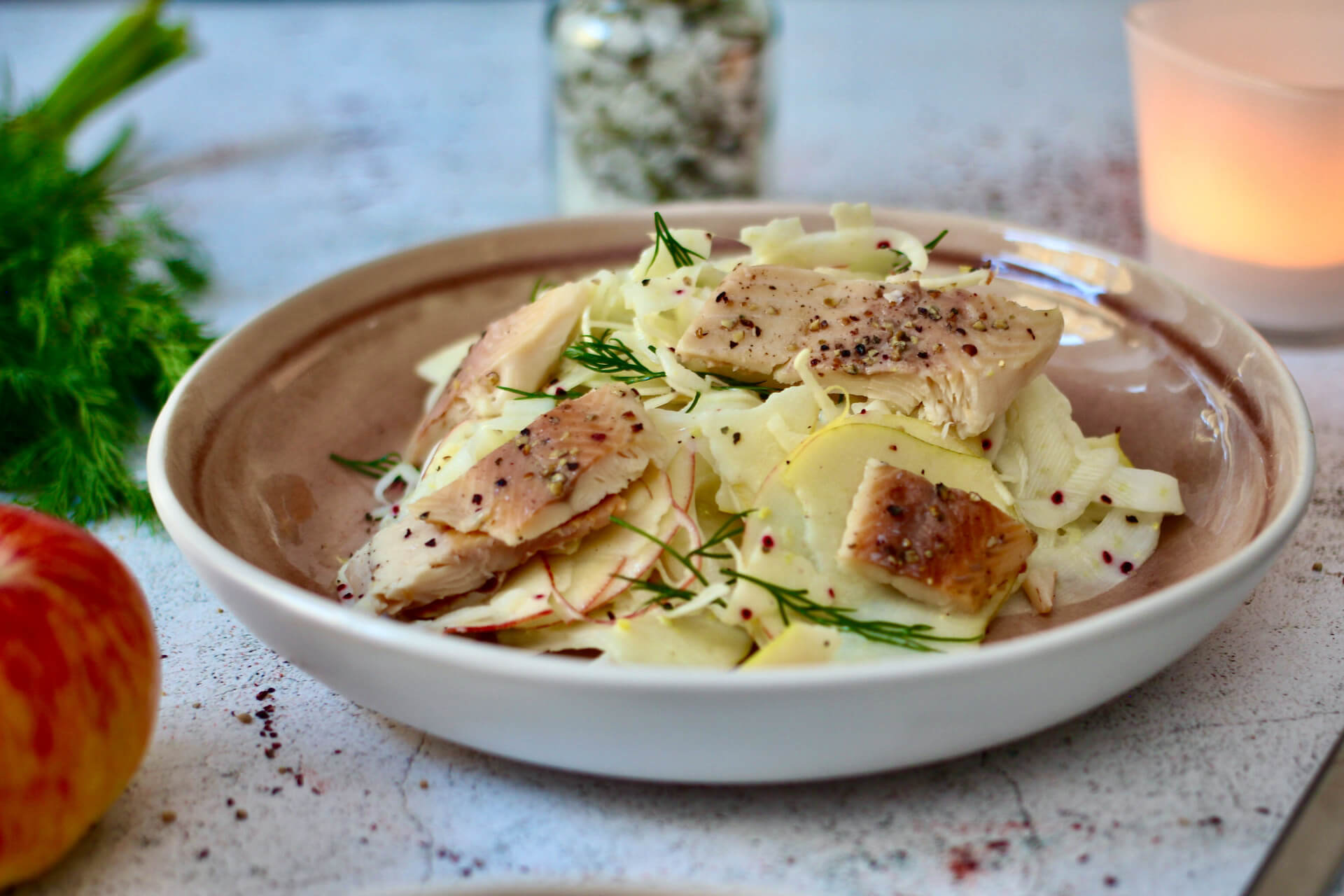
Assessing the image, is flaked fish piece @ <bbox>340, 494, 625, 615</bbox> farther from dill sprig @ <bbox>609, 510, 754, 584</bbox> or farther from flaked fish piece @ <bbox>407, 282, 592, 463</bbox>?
flaked fish piece @ <bbox>407, 282, 592, 463</bbox>

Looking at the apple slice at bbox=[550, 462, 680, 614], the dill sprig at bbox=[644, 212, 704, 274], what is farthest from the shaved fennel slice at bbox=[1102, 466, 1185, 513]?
the dill sprig at bbox=[644, 212, 704, 274]

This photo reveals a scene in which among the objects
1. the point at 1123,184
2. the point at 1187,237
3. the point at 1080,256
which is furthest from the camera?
the point at 1123,184

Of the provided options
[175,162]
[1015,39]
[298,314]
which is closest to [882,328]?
[298,314]

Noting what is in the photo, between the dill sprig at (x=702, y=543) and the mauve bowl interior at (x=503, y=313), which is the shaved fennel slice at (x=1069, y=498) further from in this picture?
the dill sprig at (x=702, y=543)

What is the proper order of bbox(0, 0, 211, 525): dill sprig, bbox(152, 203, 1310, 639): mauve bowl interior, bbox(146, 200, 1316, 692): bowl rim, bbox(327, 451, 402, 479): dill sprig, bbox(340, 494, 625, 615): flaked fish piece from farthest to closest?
bbox(0, 0, 211, 525): dill sprig, bbox(327, 451, 402, 479): dill sprig, bbox(152, 203, 1310, 639): mauve bowl interior, bbox(340, 494, 625, 615): flaked fish piece, bbox(146, 200, 1316, 692): bowl rim

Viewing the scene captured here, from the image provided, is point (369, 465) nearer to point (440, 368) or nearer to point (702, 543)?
point (440, 368)

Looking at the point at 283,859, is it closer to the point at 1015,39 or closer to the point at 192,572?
the point at 192,572
